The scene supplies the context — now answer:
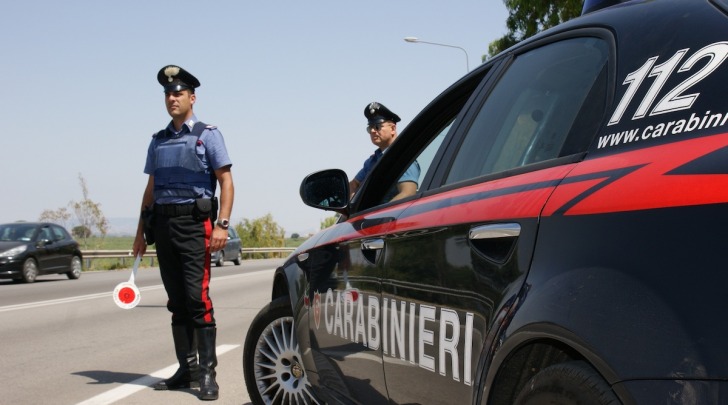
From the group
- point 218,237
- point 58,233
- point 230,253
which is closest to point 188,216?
point 218,237

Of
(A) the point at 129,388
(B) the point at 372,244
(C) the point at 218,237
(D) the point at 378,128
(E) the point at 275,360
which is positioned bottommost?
(A) the point at 129,388

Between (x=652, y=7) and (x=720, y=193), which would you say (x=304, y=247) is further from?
(x=720, y=193)

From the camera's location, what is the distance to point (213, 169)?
6.35 m

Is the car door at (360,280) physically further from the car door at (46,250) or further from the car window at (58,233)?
the car window at (58,233)

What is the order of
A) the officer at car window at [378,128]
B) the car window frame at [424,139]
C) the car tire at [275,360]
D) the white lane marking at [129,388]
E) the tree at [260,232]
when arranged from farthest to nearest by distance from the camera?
the tree at [260,232] → the officer at car window at [378,128] → the white lane marking at [129,388] → the car tire at [275,360] → the car window frame at [424,139]

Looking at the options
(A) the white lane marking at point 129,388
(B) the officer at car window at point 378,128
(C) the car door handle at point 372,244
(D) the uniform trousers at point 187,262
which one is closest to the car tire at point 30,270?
(A) the white lane marking at point 129,388

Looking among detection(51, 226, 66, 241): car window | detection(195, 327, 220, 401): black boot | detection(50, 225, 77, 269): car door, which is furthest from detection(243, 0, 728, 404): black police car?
detection(51, 226, 66, 241): car window

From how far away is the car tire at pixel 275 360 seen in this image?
4.56 metres

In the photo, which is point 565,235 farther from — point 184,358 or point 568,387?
point 184,358

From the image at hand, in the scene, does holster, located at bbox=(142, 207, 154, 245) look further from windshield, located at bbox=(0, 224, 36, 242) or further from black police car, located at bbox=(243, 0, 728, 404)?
windshield, located at bbox=(0, 224, 36, 242)

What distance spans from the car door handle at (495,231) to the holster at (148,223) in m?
4.21

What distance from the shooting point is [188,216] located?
6199mm

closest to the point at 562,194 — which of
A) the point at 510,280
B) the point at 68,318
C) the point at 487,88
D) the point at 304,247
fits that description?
the point at 510,280

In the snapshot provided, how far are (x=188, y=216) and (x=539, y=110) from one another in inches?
151
